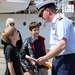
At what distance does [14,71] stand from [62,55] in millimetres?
742

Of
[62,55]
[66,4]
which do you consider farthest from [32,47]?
[66,4]

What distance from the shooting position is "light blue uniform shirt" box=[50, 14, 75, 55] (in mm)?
3721

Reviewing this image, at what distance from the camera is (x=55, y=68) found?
3.97 meters

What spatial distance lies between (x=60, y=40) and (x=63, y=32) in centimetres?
10

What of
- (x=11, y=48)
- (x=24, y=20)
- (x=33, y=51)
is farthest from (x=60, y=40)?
(x=24, y=20)

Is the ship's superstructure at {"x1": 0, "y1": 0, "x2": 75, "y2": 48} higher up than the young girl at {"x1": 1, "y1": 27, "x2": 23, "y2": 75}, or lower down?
lower down

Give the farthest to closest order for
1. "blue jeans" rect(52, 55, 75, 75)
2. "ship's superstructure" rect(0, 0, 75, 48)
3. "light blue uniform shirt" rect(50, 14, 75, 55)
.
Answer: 1. "ship's superstructure" rect(0, 0, 75, 48)
2. "blue jeans" rect(52, 55, 75, 75)
3. "light blue uniform shirt" rect(50, 14, 75, 55)

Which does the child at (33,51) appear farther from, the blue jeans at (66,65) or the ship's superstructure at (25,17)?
the ship's superstructure at (25,17)

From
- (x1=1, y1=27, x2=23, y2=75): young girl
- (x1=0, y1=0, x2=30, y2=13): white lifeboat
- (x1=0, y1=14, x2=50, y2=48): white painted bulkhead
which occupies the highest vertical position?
(x1=1, y1=27, x2=23, y2=75): young girl

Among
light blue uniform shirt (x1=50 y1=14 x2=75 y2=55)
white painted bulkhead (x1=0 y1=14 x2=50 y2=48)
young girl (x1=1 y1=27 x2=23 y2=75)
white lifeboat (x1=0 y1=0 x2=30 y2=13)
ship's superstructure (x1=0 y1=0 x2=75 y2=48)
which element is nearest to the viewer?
light blue uniform shirt (x1=50 y1=14 x2=75 y2=55)

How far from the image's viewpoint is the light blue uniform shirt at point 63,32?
372 centimetres

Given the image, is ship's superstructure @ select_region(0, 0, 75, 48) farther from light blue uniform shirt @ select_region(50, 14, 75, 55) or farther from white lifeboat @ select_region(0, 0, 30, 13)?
light blue uniform shirt @ select_region(50, 14, 75, 55)

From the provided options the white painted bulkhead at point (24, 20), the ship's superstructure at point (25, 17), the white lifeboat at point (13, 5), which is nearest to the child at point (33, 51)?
the white lifeboat at point (13, 5)

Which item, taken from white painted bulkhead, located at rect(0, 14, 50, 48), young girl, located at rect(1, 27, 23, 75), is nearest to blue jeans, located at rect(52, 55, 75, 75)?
young girl, located at rect(1, 27, 23, 75)
